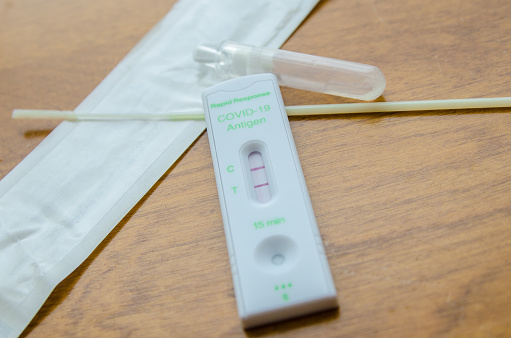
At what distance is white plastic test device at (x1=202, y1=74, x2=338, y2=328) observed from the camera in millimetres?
350

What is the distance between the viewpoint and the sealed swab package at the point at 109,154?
1.38ft

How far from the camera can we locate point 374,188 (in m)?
0.41

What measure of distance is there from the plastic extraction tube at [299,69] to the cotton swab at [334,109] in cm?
1

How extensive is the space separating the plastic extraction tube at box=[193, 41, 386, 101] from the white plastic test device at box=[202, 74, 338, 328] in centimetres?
4

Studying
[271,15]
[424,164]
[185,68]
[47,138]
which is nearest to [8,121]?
[47,138]

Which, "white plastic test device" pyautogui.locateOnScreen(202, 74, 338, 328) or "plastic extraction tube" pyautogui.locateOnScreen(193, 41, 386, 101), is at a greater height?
"plastic extraction tube" pyautogui.locateOnScreen(193, 41, 386, 101)

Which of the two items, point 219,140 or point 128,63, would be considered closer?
point 219,140

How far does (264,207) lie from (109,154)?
0.65 feet

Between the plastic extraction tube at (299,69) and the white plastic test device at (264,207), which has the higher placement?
the plastic extraction tube at (299,69)

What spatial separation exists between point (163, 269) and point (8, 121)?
0.28m

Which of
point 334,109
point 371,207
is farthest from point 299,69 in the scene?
point 371,207

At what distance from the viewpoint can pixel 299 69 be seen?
48 centimetres

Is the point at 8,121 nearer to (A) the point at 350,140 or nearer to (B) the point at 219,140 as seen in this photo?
(B) the point at 219,140

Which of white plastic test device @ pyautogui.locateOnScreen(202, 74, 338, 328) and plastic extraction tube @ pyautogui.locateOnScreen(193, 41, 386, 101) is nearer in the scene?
white plastic test device @ pyautogui.locateOnScreen(202, 74, 338, 328)
